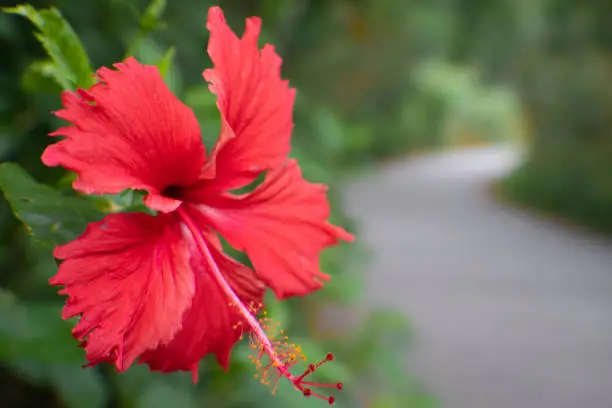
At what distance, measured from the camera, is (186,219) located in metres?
0.41

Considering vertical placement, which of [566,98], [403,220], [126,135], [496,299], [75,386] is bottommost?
[75,386]

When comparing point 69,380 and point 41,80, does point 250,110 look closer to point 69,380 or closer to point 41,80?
point 41,80

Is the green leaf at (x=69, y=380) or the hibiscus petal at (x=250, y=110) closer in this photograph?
the hibiscus petal at (x=250, y=110)

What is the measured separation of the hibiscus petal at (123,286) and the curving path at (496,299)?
2.04m

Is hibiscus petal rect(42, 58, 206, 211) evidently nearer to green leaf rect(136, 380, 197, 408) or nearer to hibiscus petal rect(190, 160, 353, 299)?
hibiscus petal rect(190, 160, 353, 299)

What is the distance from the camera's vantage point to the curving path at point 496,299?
2588mm

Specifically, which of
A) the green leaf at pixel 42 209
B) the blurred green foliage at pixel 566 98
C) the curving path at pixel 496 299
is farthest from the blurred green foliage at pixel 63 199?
the blurred green foliage at pixel 566 98

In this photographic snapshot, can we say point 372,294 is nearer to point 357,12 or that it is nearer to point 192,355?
point 357,12

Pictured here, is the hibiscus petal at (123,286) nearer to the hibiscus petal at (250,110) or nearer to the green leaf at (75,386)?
the hibiscus petal at (250,110)

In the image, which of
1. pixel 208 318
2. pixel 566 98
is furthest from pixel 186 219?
pixel 566 98

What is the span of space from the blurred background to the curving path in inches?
0.6

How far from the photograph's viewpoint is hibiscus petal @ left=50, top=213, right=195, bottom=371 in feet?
1.09

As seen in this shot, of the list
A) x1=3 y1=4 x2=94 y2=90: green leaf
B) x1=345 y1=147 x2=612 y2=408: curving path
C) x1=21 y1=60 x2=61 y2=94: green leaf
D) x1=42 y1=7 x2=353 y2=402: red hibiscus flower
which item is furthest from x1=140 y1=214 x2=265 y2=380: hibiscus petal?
x1=345 y1=147 x2=612 y2=408: curving path

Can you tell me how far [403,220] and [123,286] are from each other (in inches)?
247
